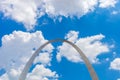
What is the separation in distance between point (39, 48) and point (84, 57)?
435 inches

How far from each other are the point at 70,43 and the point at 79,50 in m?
2.83

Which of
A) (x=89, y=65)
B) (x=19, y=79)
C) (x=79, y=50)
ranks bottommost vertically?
(x=19, y=79)

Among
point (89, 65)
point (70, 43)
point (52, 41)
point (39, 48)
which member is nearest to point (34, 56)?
point (39, 48)

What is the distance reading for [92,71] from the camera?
163ft

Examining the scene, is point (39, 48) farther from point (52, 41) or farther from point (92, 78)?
point (92, 78)

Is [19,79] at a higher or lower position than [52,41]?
lower

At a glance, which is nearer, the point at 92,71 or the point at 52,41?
the point at 92,71

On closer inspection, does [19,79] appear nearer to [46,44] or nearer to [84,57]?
[46,44]

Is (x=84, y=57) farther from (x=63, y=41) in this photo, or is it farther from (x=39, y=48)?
(x=39, y=48)

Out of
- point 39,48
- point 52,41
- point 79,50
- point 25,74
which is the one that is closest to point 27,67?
point 25,74

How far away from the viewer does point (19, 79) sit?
4844 centimetres

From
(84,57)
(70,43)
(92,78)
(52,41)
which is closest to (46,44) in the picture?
(52,41)

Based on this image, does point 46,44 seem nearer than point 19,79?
No

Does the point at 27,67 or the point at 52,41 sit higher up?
the point at 52,41
